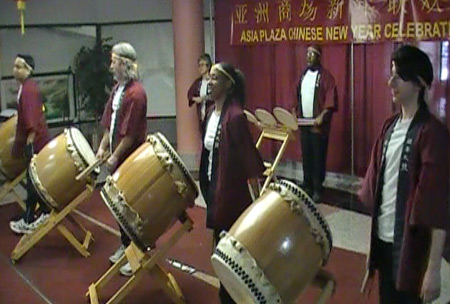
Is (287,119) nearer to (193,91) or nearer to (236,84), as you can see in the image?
(236,84)

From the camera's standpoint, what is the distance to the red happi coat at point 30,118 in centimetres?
429

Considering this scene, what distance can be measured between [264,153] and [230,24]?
1.33 m

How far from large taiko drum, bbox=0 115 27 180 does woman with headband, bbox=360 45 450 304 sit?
10.1ft

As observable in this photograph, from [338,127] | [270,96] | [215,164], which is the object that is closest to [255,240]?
[215,164]

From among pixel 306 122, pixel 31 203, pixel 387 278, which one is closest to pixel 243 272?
pixel 387 278

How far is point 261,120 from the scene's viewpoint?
15.2ft

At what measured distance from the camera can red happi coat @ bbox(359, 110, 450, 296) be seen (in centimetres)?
193

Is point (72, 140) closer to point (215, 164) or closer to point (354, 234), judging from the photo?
point (215, 164)

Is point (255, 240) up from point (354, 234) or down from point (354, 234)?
up

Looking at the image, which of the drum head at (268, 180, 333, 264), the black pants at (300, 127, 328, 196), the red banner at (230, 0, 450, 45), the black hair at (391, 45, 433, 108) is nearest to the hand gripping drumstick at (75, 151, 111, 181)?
the drum head at (268, 180, 333, 264)

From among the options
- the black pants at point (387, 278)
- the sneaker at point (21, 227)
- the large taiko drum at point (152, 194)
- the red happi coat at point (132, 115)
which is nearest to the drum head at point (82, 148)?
the red happi coat at point (132, 115)

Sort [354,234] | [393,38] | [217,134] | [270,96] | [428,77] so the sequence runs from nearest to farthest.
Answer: [428,77]
[217,134]
[354,234]
[393,38]
[270,96]

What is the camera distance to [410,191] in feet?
6.56

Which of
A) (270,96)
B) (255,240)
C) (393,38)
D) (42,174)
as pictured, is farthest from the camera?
(270,96)
